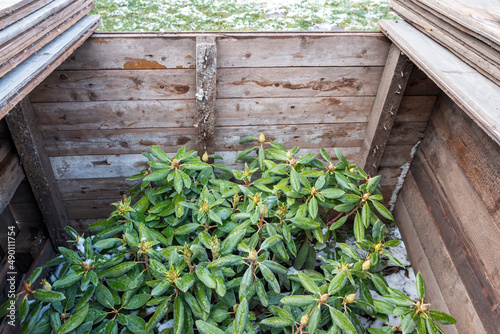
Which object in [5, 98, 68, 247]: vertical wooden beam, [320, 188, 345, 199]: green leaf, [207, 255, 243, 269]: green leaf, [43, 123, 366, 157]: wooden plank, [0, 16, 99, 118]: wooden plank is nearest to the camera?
[0, 16, 99, 118]: wooden plank

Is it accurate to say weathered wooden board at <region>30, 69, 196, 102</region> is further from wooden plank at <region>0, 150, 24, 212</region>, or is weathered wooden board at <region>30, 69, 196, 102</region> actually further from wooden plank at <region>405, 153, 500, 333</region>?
wooden plank at <region>405, 153, 500, 333</region>

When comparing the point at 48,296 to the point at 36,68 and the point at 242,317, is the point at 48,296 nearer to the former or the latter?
the point at 242,317

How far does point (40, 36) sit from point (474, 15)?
1.77 meters

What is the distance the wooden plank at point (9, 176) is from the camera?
1.92m

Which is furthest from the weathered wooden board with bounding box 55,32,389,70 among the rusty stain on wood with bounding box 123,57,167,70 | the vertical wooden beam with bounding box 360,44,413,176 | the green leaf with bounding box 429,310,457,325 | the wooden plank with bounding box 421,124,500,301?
the green leaf with bounding box 429,310,457,325

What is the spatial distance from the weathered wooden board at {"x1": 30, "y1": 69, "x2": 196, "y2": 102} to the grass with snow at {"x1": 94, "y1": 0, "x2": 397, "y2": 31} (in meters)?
0.90

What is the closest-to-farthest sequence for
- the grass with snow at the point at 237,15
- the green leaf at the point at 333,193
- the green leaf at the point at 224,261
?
the green leaf at the point at 224,261, the green leaf at the point at 333,193, the grass with snow at the point at 237,15

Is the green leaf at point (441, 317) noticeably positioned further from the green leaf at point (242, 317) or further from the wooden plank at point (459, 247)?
the green leaf at point (242, 317)

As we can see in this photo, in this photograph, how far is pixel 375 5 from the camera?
10.8 ft

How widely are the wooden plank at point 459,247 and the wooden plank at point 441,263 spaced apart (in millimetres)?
37

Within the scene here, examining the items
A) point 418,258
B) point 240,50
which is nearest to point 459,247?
point 418,258

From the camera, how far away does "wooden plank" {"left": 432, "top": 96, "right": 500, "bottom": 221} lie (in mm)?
1722

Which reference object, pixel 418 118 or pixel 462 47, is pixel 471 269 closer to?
pixel 418 118

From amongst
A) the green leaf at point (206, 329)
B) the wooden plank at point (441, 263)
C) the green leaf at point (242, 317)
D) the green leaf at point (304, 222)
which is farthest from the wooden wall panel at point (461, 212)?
the green leaf at point (206, 329)
